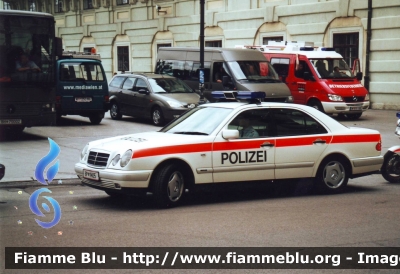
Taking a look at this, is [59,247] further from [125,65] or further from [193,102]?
[125,65]

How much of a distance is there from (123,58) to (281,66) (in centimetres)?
1699

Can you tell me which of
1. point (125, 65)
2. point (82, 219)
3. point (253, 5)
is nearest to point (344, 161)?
point (82, 219)

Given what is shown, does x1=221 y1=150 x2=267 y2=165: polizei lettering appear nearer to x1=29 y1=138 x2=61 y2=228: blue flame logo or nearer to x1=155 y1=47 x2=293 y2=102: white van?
x1=29 y1=138 x2=61 y2=228: blue flame logo

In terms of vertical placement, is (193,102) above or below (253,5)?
below

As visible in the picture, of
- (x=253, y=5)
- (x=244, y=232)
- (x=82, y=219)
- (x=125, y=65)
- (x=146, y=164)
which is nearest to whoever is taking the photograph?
(x=244, y=232)

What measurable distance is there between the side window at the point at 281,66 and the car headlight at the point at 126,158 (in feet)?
50.8

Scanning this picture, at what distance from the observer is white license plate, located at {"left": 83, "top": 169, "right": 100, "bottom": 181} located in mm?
9594

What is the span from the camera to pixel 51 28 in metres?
17.8

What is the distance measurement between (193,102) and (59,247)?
46.4 feet

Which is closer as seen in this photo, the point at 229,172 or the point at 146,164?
the point at 146,164

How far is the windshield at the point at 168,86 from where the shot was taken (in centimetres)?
2188

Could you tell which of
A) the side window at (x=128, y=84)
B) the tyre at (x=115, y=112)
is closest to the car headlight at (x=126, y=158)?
the side window at (x=128, y=84)

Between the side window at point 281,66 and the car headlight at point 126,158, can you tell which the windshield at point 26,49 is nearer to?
the car headlight at point 126,158

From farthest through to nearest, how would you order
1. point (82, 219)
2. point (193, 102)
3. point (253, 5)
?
point (253, 5) → point (193, 102) → point (82, 219)
